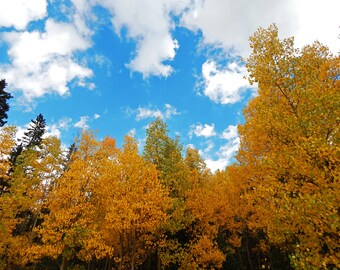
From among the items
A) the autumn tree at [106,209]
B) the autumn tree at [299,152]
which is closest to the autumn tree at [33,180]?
the autumn tree at [106,209]

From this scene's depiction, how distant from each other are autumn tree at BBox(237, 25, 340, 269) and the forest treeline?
5 centimetres

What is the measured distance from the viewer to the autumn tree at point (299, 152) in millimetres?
7082

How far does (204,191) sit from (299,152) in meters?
16.2

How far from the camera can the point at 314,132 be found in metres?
8.87

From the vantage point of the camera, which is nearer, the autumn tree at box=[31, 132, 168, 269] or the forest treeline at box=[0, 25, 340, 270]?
the forest treeline at box=[0, 25, 340, 270]

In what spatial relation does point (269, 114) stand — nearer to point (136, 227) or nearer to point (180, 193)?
point (136, 227)

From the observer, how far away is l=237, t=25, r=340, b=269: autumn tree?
7.08m

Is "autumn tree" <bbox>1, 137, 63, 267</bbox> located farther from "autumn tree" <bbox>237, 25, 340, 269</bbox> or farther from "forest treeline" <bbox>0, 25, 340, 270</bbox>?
"autumn tree" <bbox>237, 25, 340, 269</bbox>

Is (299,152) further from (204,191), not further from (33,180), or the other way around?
(33,180)

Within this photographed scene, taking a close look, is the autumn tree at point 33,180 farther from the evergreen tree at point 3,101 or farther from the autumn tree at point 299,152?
the autumn tree at point 299,152

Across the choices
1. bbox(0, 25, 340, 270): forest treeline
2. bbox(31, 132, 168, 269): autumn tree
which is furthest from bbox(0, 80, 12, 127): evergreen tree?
bbox(31, 132, 168, 269): autumn tree

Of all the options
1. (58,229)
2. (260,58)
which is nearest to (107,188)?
(58,229)

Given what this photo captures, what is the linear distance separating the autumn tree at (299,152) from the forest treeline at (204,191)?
0.16 ft

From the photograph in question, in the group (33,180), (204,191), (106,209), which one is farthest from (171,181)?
(33,180)
